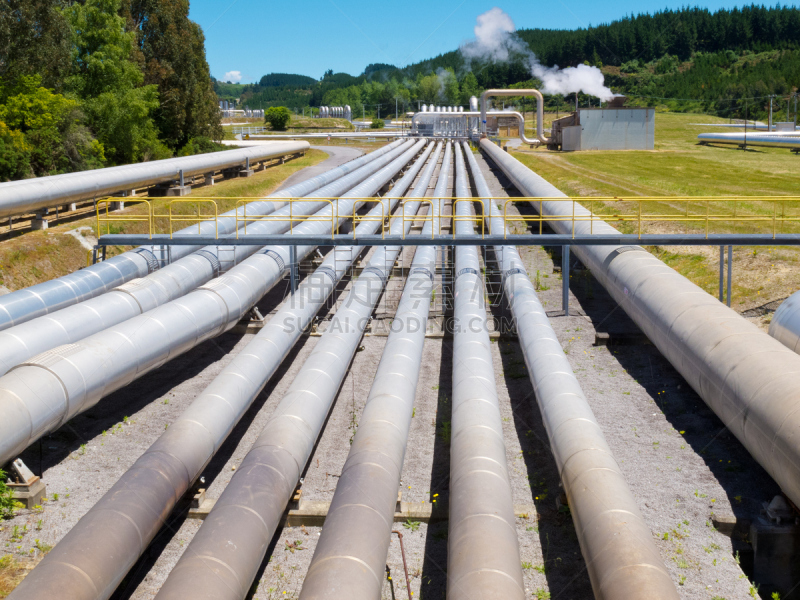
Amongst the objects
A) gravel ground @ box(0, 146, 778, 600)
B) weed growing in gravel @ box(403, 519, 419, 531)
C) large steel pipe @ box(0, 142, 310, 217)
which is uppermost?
large steel pipe @ box(0, 142, 310, 217)

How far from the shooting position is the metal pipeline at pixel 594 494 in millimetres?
7090

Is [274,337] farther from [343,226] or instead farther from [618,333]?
[343,226]

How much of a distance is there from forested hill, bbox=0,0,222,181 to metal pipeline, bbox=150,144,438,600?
2070 centimetres

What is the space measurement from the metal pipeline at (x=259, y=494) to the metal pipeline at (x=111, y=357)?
122 inches

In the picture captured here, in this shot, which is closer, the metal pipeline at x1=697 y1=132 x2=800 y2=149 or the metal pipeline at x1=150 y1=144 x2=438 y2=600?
the metal pipeline at x1=150 y1=144 x2=438 y2=600

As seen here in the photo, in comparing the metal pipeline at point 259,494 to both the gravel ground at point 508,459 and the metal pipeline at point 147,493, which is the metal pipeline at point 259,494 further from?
the gravel ground at point 508,459

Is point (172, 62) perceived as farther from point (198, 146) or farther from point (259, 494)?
point (259, 494)

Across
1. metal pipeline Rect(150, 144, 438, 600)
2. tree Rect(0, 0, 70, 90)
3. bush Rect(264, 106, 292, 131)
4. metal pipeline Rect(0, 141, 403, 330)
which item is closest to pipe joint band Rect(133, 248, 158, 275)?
metal pipeline Rect(0, 141, 403, 330)

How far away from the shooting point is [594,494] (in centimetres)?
861

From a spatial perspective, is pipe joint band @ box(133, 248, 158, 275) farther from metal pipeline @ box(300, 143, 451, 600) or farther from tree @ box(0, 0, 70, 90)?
tree @ box(0, 0, 70, 90)

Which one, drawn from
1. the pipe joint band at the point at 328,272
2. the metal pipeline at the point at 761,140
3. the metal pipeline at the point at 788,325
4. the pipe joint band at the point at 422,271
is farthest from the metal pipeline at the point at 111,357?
the metal pipeline at the point at 761,140

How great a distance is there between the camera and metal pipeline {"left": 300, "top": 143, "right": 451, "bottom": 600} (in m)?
7.07

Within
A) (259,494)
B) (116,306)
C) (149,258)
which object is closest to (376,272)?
(149,258)

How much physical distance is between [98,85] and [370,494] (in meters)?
35.9
